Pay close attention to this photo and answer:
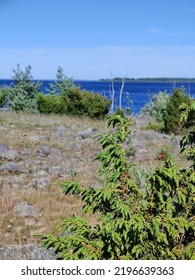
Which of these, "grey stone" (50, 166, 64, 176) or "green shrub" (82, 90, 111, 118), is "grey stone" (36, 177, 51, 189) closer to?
"grey stone" (50, 166, 64, 176)

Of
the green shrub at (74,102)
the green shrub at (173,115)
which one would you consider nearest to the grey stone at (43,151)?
the green shrub at (173,115)

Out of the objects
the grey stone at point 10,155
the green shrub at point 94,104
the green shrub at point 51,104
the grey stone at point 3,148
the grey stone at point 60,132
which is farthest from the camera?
the green shrub at point 51,104

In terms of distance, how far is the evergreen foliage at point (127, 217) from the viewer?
10.6 ft

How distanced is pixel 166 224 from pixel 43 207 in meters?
5.89

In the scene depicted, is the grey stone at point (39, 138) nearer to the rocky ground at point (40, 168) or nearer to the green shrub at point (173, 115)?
the rocky ground at point (40, 168)

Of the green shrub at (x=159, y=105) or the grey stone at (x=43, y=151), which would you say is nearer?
the grey stone at (x=43, y=151)

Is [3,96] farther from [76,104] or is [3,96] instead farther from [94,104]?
[94,104]

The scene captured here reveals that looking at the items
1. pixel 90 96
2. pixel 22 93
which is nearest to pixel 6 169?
pixel 90 96

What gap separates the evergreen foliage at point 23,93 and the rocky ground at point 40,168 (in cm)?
593

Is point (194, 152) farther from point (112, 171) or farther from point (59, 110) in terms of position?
point (59, 110)

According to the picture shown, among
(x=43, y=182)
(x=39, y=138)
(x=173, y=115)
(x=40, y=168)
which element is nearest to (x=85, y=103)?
(x=173, y=115)

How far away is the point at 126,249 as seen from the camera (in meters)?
3.42

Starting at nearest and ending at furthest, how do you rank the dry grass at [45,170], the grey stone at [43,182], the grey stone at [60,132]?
1. the dry grass at [45,170]
2. the grey stone at [43,182]
3. the grey stone at [60,132]

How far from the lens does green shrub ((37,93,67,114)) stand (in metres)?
25.7
